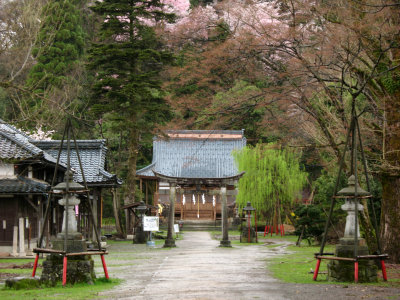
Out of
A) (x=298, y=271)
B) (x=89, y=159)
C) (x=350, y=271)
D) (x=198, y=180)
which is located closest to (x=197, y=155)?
(x=198, y=180)

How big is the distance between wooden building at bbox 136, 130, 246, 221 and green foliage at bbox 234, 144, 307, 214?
8341 mm

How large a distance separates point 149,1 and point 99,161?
356 inches

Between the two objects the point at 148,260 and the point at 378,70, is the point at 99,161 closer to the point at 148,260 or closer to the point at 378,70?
the point at 148,260

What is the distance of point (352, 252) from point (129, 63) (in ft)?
72.0

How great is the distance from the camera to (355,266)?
11.1m

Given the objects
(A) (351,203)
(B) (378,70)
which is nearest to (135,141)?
(B) (378,70)

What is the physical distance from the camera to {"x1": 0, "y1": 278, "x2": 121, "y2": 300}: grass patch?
9812mm

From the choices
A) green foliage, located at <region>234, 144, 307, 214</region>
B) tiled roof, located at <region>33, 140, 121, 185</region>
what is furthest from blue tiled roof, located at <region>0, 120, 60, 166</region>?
green foliage, located at <region>234, 144, 307, 214</region>

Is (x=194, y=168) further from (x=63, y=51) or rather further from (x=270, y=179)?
(x=63, y=51)

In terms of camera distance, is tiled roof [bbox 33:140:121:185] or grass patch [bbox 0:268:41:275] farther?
tiled roof [bbox 33:140:121:185]

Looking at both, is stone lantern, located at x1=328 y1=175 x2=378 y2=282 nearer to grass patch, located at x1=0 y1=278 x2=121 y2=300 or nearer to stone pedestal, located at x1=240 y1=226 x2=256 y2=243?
grass patch, located at x1=0 y1=278 x2=121 y2=300

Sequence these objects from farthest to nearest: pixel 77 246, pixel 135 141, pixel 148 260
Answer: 1. pixel 135 141
2. pixel 148 260
3. pixel 77 246

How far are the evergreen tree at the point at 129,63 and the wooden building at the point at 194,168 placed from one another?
42.8 ft

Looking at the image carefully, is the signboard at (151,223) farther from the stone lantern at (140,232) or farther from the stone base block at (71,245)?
the stone base block at (71,245)
